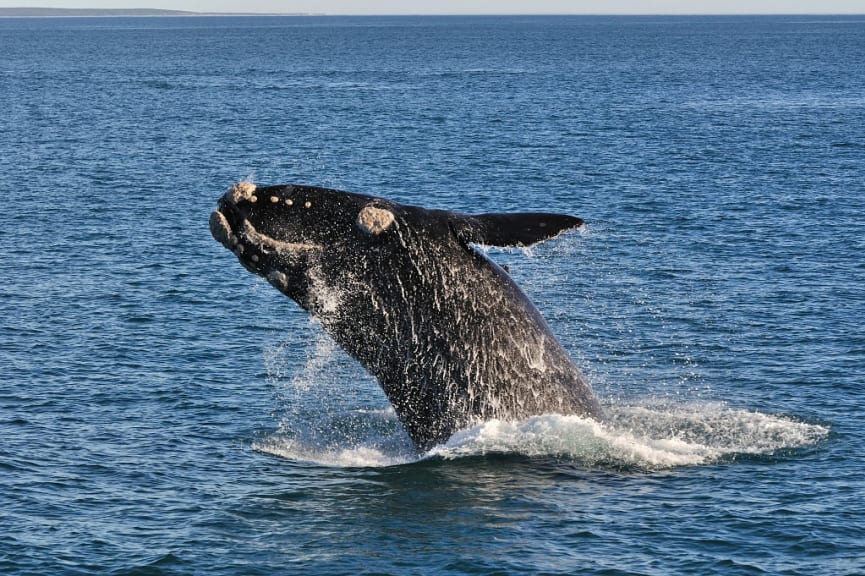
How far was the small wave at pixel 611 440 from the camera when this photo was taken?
27.5 meters

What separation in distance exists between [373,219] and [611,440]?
843 cm

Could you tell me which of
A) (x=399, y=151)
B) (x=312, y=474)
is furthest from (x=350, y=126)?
(x=312, y=474)

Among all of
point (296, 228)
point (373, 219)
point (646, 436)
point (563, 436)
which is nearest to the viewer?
point (373, 219)

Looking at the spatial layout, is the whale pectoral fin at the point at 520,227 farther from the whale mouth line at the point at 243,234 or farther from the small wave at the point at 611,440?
the small wave at the point at 611,440

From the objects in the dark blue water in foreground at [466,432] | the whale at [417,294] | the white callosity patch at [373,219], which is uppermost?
the white callosity patch at [373,219]

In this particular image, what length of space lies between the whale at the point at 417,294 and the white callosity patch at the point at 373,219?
0.06ft

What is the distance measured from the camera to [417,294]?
2530cm

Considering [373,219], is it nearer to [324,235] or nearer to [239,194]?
[324,235]

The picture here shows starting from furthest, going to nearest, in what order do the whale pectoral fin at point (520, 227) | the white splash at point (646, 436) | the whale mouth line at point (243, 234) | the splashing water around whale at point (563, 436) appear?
the splashing water around whale at point (563, 436)
the white splash at point (646, 436)
the whale mouth line at point (243, 234)
the whale pectoral fin at point (520, 227)

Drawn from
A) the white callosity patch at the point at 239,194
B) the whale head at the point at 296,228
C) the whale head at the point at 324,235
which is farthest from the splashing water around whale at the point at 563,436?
the white callosity patch at the point at 239,194

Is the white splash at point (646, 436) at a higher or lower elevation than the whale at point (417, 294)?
lower

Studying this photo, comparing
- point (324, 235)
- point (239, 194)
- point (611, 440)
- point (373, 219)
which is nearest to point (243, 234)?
point (239, 194)

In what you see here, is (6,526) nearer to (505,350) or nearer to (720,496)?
(505,350)

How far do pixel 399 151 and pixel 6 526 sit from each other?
70909mm
